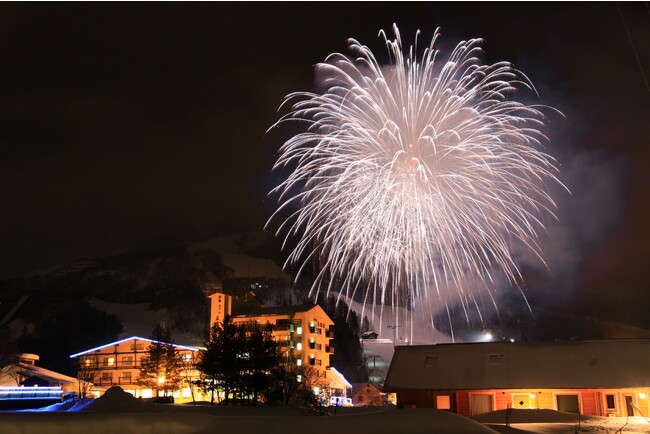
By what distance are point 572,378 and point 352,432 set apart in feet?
62.7

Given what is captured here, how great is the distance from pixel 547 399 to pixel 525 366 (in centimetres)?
253

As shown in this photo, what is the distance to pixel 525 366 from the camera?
1647 inches

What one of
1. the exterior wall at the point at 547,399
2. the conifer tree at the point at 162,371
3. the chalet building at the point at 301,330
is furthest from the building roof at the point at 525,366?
the chalet building at the point at 301,330

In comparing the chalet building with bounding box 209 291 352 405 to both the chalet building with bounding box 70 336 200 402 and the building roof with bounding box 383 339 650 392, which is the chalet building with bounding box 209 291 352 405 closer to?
the chalet building with bounding box 70 336 200 402

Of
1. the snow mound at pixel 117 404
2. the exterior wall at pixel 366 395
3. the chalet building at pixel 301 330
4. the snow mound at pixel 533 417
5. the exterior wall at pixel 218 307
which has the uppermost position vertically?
the exterior wall at pixel 218 307

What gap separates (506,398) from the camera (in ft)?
135

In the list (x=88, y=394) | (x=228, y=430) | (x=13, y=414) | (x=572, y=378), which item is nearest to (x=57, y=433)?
(x=13, y=414)

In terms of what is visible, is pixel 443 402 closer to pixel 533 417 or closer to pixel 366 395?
pixel 533 417

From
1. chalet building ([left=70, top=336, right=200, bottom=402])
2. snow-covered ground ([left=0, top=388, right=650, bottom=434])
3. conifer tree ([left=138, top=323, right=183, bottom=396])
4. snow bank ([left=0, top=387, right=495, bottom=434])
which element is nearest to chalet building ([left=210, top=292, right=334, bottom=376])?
chalet building ([left=70, top=336, right=200, bottom=402])

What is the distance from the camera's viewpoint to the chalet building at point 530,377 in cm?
3909

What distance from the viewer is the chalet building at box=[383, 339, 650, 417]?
39094 mm

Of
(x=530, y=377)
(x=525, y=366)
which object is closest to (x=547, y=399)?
(x=530, y=377)

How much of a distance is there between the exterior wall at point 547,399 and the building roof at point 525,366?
1.80 ft

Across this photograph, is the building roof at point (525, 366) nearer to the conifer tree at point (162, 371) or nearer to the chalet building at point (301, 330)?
the conifer tree at point (162, 371)
